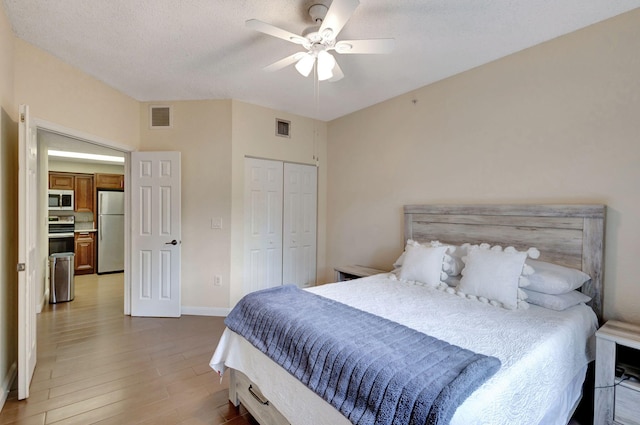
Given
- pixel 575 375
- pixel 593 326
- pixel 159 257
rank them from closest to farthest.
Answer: pixel 575 375 < pixel 593 326 < pixel 159 257

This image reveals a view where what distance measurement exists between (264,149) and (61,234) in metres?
4.51

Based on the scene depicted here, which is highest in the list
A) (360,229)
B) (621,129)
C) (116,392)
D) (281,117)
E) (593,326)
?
(281,117)

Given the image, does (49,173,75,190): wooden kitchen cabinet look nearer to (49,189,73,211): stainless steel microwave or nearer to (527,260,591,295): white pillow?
(49,189,73,211): stainless steel microwave

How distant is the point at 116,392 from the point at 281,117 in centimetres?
344

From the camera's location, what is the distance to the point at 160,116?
3836 mm

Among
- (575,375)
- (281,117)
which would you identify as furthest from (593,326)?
(281,117)

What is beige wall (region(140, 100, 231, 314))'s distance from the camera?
3.81 metres

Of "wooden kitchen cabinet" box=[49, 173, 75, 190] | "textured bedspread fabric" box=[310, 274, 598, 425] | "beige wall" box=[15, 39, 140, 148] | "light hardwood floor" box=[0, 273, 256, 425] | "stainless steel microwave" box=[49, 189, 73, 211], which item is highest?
"beige wall" box=[15, 39, 140, 148]

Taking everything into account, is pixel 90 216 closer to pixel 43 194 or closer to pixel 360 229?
pixel 43 194

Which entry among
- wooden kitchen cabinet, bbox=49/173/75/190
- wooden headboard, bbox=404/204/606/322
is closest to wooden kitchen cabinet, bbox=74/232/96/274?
wooden kitchen cabinet, bbox=49/173/75/190

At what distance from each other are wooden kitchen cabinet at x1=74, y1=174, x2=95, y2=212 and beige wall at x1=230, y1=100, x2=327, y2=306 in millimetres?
4287

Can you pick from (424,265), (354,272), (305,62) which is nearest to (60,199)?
(354,272)

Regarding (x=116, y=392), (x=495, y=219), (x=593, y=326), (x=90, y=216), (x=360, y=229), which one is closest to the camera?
(x=593, y=326)

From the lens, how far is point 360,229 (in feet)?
13.4
